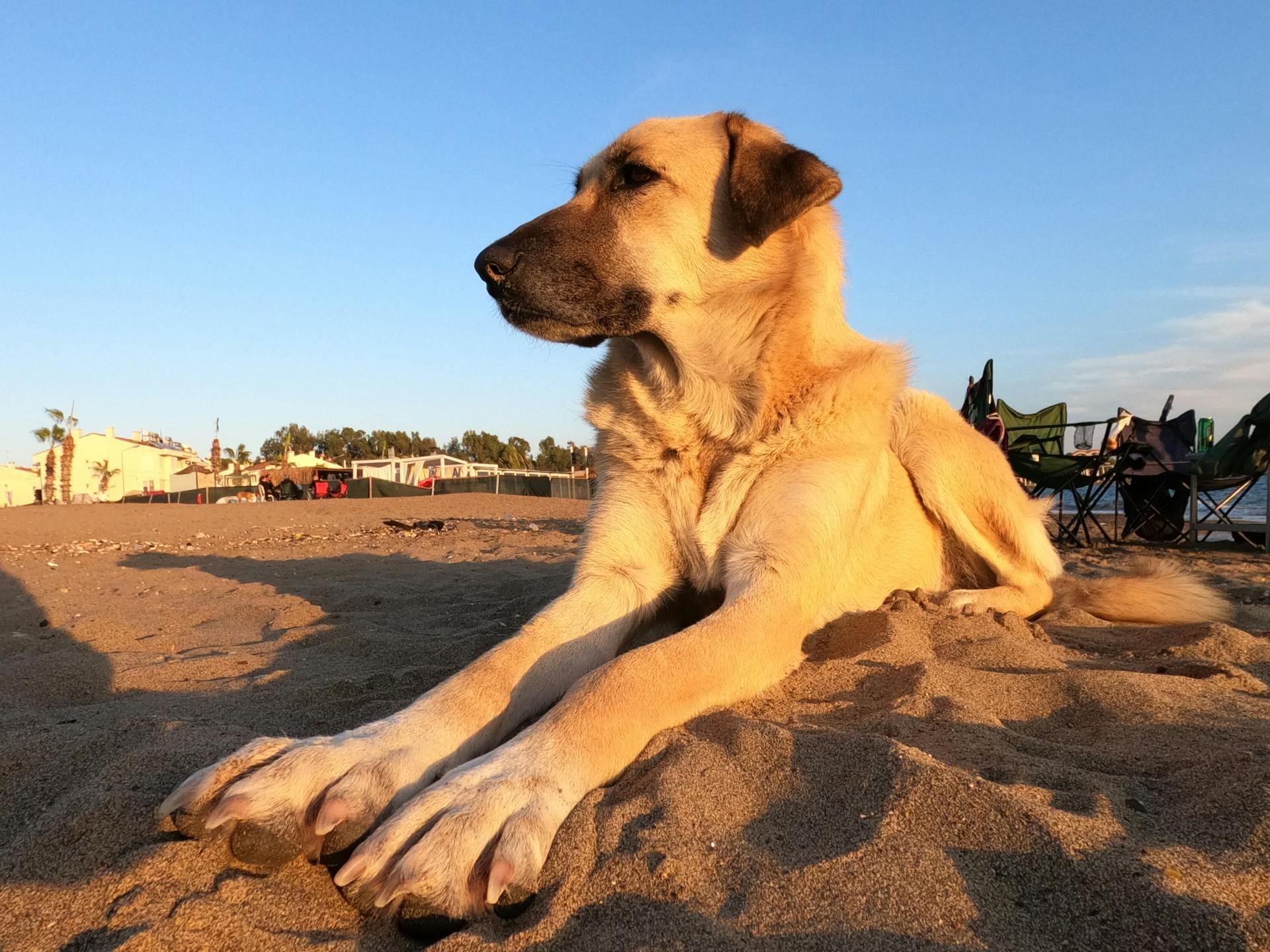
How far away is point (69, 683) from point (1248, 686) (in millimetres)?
4107

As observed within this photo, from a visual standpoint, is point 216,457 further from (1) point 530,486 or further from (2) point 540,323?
(2) point 540,323

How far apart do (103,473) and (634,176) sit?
69975 mm

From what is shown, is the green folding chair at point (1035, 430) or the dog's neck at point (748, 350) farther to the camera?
the green folding chair at point (1035, 430)

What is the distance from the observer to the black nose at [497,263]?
2.98m

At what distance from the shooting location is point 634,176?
3.31 meters

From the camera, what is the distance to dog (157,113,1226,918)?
209cm

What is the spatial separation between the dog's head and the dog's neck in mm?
60

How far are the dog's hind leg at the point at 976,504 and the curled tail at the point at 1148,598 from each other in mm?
161

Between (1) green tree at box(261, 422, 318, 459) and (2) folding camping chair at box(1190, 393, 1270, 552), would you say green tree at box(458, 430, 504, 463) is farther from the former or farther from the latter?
(2) folding camping chair at box(1190, 393, 1270, 552)

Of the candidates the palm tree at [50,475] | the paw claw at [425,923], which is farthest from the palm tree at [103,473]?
the paw claw at [425,923]

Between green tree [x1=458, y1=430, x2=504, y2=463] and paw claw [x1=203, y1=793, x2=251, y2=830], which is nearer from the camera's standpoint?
paw claw [x1=203, y1=793, x2=251, y2=830]

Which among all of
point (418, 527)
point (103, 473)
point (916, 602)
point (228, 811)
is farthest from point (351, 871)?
point (103, 473)

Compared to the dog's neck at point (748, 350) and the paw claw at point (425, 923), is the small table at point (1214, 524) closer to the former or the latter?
the dog's neck at point (748, 350)

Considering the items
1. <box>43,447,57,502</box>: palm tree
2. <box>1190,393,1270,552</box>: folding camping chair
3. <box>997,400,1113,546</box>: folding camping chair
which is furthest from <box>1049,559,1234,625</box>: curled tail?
<box>43,447,57,502</box>: palm tree
